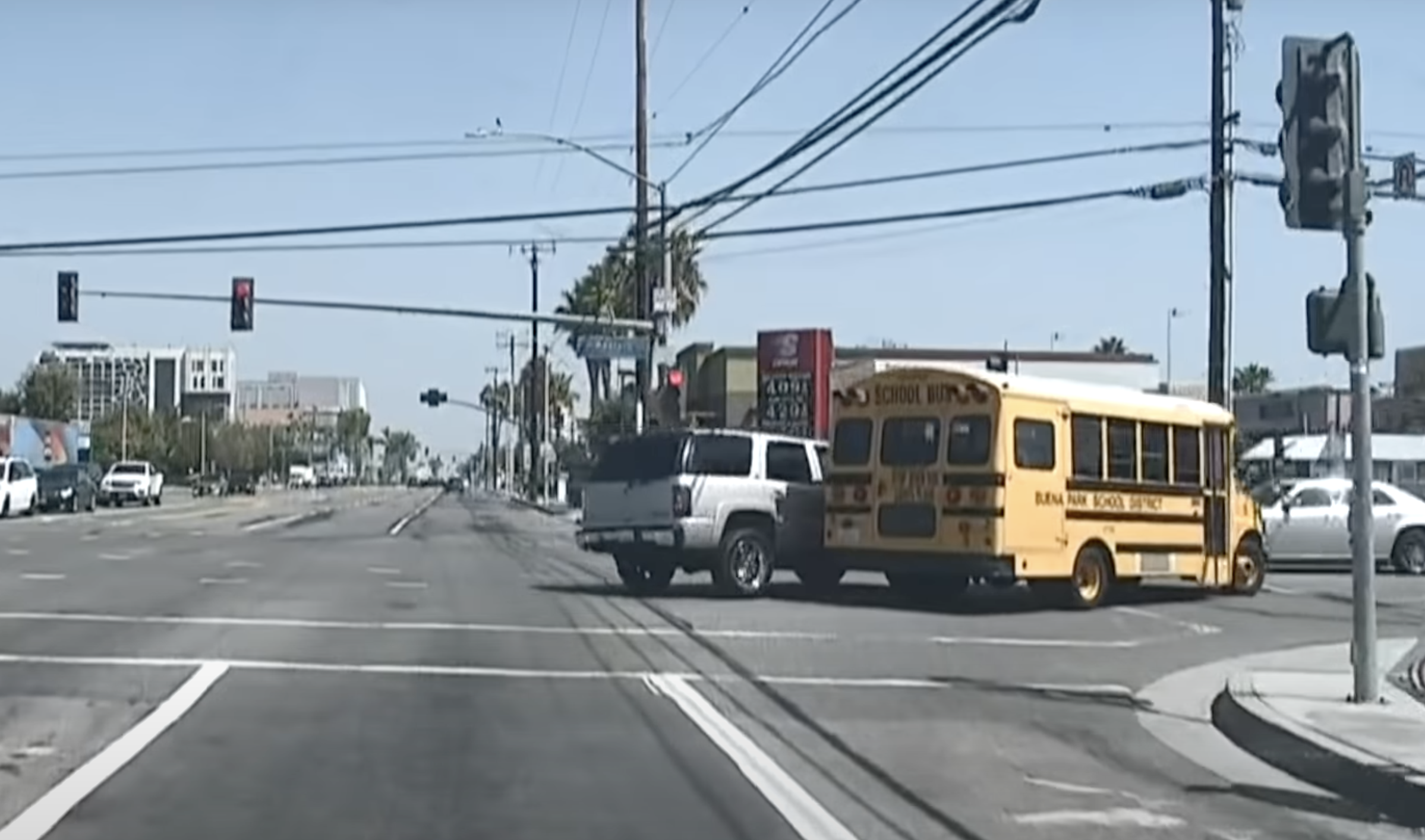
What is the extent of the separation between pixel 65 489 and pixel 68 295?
24.4m

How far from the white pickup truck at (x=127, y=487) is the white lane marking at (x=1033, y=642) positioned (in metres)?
64.2

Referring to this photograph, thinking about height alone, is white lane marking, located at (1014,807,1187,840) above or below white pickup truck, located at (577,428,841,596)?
below

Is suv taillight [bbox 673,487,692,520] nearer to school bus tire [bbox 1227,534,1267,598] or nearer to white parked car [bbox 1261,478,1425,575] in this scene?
school bus tire [bbox 1227,534,1267,598]

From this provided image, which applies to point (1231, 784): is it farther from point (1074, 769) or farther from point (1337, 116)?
point (1337, 116)

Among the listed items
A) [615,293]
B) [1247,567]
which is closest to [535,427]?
[615,293]

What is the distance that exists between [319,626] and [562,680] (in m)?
5.00

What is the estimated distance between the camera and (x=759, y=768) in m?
11.9

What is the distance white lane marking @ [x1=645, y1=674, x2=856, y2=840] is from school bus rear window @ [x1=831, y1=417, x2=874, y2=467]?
875 centimetres

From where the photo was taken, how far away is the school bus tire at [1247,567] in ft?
87.6

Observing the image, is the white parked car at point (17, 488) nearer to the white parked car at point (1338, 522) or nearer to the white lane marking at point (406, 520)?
the white lane marking at point (406, 520)

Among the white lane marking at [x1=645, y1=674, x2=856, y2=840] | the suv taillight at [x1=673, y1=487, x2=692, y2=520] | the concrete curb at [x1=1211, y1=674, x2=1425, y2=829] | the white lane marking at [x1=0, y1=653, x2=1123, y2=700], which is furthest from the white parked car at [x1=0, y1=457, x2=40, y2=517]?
the concrete curb at [x1=1211, y1=674, x2=1425, y2=829]

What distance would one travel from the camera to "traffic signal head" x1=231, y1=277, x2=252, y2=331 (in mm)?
45031

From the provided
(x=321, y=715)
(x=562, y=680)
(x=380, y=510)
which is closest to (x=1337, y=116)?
(x=562, y=680)

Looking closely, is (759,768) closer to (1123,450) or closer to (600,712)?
(600,712)
